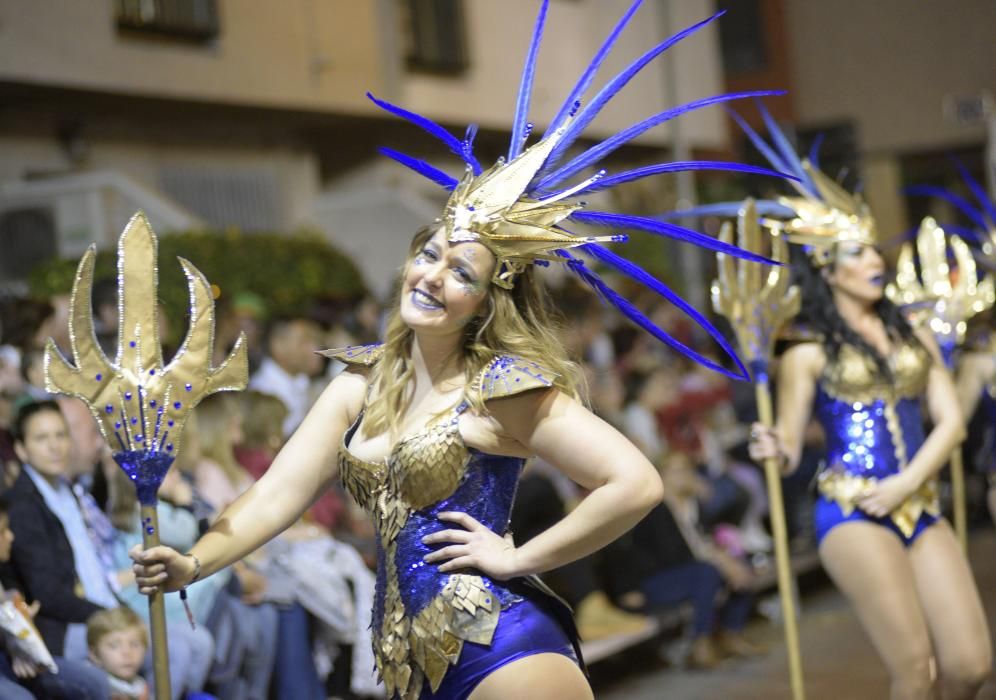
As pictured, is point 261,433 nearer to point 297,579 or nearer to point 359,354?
point 297,579

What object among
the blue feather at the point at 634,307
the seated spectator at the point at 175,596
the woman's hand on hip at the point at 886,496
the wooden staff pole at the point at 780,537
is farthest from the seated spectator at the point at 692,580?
the blue feather at the point at 634,307

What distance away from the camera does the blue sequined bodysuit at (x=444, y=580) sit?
3211 mm

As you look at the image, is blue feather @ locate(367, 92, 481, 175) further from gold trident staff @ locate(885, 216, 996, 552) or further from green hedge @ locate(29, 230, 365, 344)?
green hedge @ locate(29, 230, 365, 344)

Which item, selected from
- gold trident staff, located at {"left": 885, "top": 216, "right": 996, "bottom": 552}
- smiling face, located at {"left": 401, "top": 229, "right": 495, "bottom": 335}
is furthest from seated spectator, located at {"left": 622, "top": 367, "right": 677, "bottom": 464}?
smiling face, located at {"left": 401, "top": 229, "right": 495, "bottom": 335}

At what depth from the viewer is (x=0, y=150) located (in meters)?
11.9

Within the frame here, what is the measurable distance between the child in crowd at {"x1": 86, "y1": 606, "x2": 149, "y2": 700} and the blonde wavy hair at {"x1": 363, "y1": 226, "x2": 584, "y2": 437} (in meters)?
1.92

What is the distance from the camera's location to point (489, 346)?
137 inches

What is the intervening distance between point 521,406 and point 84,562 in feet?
8.66

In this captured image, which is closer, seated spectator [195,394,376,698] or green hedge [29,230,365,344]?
seated spectator [195,394,376,698]

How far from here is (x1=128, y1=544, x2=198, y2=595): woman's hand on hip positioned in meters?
3.06

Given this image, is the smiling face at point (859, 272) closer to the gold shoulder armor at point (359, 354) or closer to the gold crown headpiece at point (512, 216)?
the gold crown headpiece at point (512, 216)

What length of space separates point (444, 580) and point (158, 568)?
657 mm

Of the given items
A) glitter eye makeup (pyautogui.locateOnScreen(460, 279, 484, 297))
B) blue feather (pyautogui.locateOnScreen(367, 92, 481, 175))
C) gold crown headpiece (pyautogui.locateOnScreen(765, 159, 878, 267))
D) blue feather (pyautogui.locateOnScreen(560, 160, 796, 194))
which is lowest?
gold crown headpiece (pyautogui.locateOnScreen(765, 159, 878, 267))

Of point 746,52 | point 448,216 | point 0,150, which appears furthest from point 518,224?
point 746,52
